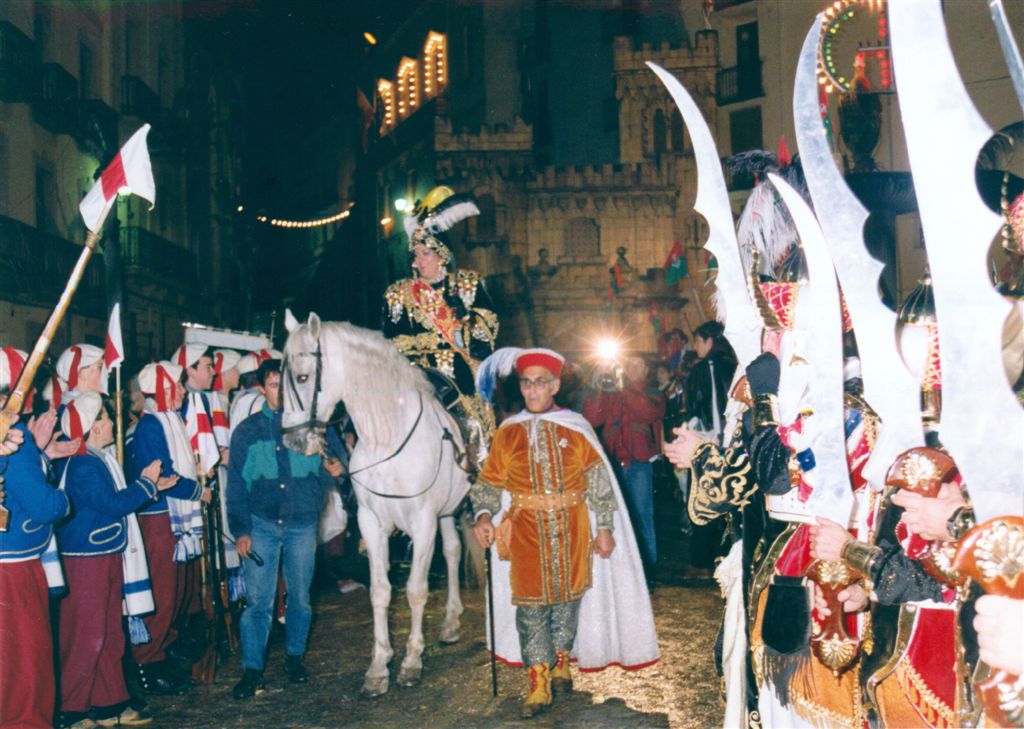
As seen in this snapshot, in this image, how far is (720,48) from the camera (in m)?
38.0

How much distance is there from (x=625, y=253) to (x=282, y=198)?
22598mm

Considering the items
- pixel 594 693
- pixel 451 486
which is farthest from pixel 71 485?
pixel 594 693

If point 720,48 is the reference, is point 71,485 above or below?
below

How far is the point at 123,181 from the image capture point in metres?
5.20

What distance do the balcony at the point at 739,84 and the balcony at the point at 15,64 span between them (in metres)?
26.2

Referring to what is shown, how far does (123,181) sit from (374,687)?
364cm

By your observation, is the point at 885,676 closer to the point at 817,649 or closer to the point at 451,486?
the point at 817,649

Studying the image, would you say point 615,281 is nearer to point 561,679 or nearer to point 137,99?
point 137,99

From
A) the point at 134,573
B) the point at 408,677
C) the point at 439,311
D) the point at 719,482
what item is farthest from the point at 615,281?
the point at 719,482

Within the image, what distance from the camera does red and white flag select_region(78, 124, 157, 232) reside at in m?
5.16

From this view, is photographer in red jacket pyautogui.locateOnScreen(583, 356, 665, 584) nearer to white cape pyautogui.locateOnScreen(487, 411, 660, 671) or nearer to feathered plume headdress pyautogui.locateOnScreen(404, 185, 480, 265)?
feathered plume headdress pyautogui.locateOnScreen(404, 185, 480, 265)

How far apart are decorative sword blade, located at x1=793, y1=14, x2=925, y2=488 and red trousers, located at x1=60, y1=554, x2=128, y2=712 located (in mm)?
5056

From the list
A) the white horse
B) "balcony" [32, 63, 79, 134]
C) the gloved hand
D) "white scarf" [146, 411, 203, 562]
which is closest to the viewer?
the gloved hand

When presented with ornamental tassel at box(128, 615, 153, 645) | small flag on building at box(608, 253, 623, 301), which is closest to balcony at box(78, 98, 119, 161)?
ornamental tassel at box(128, 615, 153, 645)
